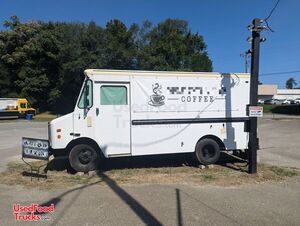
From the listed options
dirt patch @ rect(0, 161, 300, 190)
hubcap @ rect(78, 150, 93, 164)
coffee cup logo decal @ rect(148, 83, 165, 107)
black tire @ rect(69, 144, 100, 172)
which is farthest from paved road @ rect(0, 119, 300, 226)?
coffee cup logo decal @ rect(148, 83, 165, 107)

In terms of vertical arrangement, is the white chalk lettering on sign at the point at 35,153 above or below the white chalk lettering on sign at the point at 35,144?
below

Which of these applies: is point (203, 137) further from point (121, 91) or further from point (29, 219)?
point (29, 219)

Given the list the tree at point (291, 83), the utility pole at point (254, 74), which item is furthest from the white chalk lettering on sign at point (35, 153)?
the tree at point (291, 83)

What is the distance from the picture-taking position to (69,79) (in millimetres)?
48312

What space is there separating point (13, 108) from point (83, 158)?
1432 inches

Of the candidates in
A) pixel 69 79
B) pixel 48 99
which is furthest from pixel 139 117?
pixel 48 99

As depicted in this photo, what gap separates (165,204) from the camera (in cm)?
611

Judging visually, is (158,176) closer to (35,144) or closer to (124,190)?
(124,190)

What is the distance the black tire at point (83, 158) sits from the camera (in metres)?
8.57

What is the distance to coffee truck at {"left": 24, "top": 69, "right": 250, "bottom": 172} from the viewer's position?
28.2 ft

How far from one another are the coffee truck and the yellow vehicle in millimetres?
35478

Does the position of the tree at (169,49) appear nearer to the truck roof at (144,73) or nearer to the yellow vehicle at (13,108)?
the yellow vehicle at (13,108)

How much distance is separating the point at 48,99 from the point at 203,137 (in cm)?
4798

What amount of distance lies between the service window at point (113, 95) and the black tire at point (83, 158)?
1356mm
